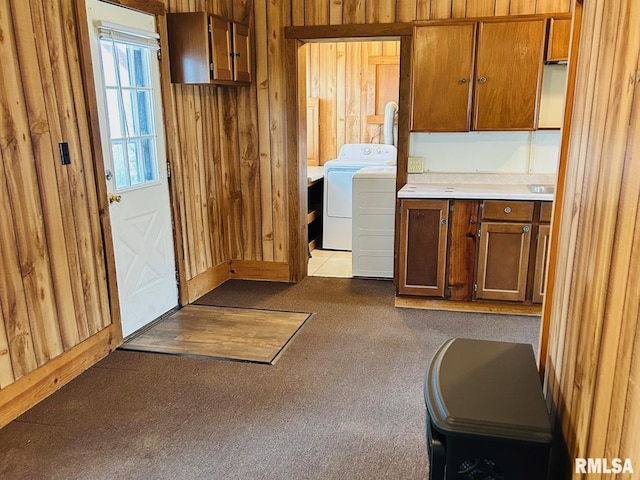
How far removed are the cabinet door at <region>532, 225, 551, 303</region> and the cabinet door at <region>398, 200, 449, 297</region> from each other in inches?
24.7

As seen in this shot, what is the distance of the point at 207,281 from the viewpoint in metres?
4.34

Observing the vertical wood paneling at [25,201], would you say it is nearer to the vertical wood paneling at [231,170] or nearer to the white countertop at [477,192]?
the vertical wood paneling at [231,170]

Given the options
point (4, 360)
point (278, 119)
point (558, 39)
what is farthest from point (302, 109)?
point (4, 360)

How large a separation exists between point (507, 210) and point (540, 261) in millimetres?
421

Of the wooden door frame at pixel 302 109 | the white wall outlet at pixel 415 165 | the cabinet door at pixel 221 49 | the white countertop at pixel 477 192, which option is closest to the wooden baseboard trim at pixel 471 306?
the wooden door frame at pixel 302 109

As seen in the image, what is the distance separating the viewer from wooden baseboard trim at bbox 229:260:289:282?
4621mm

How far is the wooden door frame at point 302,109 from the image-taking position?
4.02 meters

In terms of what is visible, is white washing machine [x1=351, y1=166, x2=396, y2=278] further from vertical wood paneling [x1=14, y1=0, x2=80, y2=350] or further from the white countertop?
vertical wood paneling [x1=14, y1=0, x2=80, y2=350]

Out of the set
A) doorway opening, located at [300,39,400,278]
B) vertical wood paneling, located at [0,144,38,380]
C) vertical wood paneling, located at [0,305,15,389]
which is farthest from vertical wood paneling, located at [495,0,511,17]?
vertical wood paneling, located at [0,305,15,389]

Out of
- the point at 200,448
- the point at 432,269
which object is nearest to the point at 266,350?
the point at 200,448

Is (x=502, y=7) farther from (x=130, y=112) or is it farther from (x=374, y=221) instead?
(x=130, y=112)

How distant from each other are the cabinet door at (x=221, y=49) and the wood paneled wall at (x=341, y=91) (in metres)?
2.73

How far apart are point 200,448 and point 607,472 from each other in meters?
1.72

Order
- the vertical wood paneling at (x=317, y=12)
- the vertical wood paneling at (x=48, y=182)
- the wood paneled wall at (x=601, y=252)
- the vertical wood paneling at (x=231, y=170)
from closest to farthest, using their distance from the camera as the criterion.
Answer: the wood paneled wall at (x=601, y=252) → the vertical wood paneling at (x=48, y=182) → the vertical wood paneling at (x=317, y=12) → the vertical wood paneling at (x=231, y=170)
